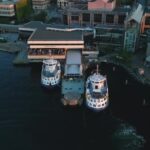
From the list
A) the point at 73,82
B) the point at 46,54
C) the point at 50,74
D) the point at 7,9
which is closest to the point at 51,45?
the point at 46,54

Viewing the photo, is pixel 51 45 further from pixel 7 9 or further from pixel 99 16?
pixel 7 9

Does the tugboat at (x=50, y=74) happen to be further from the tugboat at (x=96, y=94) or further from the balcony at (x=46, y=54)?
the tugboat at (x=96, y=94)

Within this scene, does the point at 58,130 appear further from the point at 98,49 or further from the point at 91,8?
the point at 91,8

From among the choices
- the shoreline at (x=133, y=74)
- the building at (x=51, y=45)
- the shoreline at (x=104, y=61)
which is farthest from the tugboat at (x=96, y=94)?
the building at (x=51, y=45)

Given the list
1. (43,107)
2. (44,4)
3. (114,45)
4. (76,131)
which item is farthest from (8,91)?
(44,4)

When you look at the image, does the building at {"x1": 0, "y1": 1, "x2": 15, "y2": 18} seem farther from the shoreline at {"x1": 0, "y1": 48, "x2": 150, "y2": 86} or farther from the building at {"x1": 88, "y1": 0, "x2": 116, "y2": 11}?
the building at {"x1": 88, "y1": 0, "x2": 116, "y2": 11}

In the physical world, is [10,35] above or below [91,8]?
below
